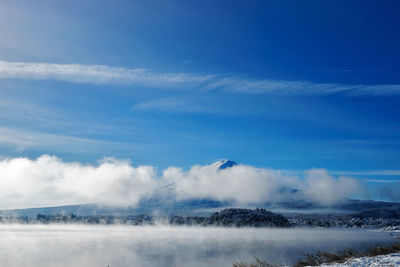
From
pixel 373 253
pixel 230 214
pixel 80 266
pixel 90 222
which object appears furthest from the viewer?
pixel 90 222

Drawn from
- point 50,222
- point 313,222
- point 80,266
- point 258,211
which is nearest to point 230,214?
point 258,211

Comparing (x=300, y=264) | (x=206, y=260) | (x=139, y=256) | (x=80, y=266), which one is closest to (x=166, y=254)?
(x=139, y=256)

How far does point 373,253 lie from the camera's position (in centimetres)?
2780

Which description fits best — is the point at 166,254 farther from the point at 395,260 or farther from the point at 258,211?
the point at 258,211

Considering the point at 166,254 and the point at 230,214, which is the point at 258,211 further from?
the point at 166,254

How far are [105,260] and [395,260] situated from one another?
21245mm

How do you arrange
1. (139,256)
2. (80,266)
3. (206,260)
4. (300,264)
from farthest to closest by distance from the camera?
(139,256), (206,260), (80,266), (300,264)

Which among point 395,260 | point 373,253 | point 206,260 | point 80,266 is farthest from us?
point 206,260

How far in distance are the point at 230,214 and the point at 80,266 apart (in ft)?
295

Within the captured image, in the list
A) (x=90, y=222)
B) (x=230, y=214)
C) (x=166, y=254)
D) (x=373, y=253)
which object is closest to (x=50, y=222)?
(x=90, y=222)

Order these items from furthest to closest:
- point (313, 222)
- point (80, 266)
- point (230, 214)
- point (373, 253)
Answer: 1. point (313, 222)
2. point (230, 214)
3. point (80, 266)
4. point (373, 253)

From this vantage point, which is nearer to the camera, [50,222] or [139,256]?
[139,256]

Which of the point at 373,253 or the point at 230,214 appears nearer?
the point at 373,253

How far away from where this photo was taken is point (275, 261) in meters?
30.8
